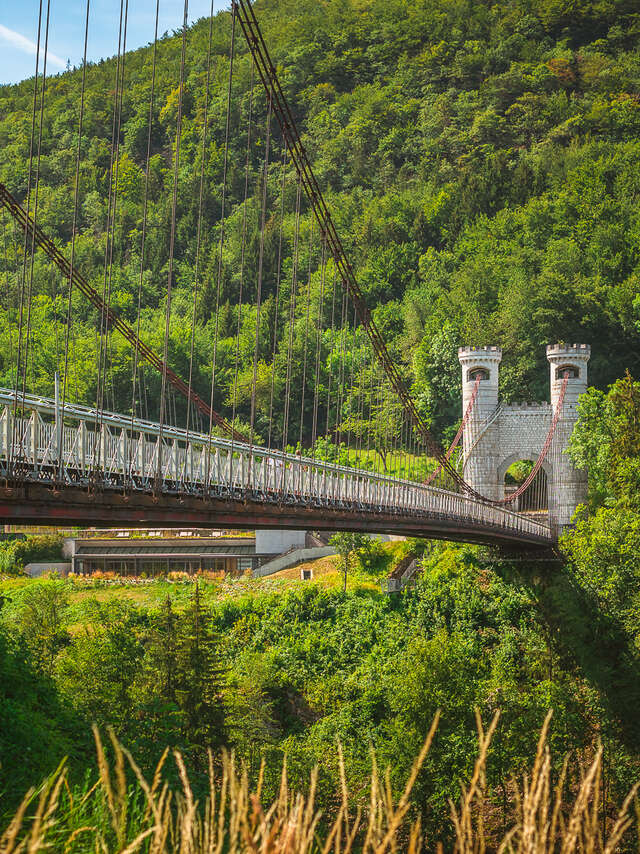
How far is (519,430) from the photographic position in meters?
46.3

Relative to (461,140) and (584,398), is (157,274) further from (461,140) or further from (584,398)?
(584,398)

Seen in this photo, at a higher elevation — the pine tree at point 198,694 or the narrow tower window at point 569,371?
the narrow tower window at point 569,371

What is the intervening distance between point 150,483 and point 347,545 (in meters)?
24.1

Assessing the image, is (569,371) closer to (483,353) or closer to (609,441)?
(483,353)

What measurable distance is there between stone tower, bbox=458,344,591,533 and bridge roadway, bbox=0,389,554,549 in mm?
18893

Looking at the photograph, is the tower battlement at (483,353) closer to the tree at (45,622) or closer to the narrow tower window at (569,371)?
the narrow tower window at (569,371)

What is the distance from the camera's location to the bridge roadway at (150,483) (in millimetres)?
13547

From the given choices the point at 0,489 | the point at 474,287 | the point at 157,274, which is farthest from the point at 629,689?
the point at 157,274

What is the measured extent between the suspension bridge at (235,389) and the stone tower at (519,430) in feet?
0.23

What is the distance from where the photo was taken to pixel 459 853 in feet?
12.5

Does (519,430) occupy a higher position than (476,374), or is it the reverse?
(476,374)

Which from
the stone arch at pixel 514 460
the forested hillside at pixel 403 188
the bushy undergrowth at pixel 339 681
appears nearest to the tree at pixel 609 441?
the stone arch at pixel 514 460

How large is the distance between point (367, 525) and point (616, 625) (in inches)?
480

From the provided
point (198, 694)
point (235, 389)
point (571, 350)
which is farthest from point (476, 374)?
point (198, 694)
